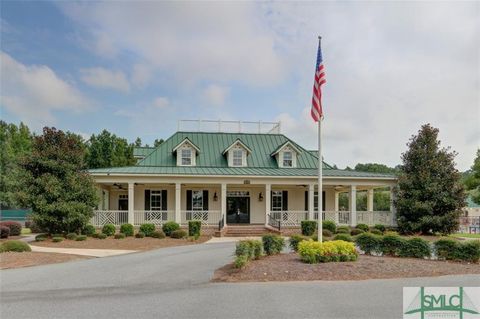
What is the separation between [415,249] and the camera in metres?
14.2

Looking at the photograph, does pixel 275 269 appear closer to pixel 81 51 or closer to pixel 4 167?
pixel 81 51

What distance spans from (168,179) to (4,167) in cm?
4166

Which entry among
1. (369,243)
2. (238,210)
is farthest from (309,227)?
(369,243)

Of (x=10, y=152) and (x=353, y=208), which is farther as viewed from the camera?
(x=10, y=152)

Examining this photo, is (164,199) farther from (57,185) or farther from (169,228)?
(57,185)

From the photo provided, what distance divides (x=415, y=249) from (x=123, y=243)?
13124 millimetres

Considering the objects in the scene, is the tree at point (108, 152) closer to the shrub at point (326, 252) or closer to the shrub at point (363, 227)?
the shrub at point (363, 227)

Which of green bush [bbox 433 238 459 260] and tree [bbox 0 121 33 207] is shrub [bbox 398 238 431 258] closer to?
green bush [bbox 433 238 459 260]

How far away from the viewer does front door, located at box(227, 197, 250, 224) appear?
2955cm

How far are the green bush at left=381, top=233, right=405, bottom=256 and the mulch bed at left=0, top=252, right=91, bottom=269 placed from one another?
420 inches

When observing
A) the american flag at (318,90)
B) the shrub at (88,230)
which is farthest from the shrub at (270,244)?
→ the shrub at (88,230)

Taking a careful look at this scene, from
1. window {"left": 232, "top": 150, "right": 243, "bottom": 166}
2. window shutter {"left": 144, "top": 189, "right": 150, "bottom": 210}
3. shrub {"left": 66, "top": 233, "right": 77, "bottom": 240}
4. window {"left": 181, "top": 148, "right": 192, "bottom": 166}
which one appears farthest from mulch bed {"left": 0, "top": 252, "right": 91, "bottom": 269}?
window {"left": 232, "top": 150, "right": 243, "bottom": 166}

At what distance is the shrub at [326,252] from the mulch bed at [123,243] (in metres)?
8.86

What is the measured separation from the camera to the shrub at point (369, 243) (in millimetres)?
14812
